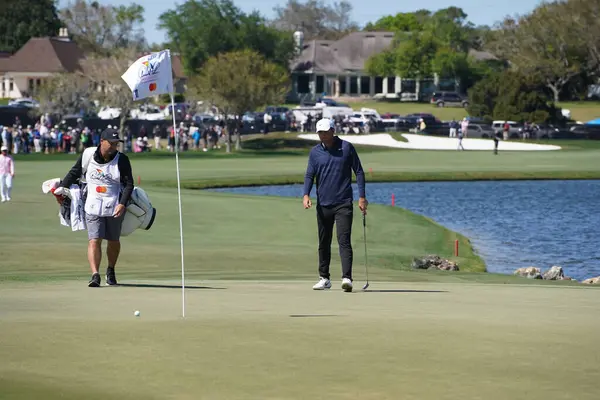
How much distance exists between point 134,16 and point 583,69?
58.0m

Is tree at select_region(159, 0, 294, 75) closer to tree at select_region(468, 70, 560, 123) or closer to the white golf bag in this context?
tree at select_region(468, 70, 560, 123)

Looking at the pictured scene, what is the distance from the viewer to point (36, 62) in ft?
460

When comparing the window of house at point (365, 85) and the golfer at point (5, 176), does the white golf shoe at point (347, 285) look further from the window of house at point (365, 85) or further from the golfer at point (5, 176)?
the window of house at point (365, 85)

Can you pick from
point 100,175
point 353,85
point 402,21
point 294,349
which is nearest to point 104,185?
point 100,175

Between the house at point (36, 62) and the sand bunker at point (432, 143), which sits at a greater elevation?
the house at point (36, 62)

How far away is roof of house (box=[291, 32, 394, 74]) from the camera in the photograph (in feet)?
486

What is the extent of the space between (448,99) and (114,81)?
52.8m

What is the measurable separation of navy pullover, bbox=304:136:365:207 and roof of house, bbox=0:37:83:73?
124932 millimetres

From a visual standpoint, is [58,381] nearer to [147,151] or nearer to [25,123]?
[147,151]

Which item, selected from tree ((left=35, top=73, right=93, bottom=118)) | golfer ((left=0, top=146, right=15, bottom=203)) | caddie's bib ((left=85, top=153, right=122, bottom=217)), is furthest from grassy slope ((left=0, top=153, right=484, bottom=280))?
tree ((left=35, top=73, right=93, bottom=118))

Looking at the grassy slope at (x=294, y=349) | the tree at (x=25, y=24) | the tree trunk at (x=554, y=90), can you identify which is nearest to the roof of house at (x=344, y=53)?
the tree trunk at (x=554, y=90)

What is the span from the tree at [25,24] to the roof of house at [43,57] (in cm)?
1300

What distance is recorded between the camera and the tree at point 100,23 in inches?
6363

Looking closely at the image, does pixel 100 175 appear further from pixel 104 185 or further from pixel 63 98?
pixel 63 98
